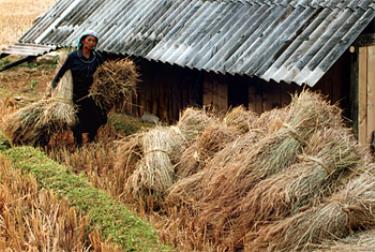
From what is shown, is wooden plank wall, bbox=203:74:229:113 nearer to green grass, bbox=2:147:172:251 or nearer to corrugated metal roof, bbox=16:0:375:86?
corrugated metal roof, bbox=16:0:375:86

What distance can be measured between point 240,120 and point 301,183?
6.07 ft

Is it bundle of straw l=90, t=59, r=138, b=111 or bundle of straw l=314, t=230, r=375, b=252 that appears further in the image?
bundle of straw l=90, t=59, r=138, b=111

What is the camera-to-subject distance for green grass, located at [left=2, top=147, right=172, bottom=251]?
520 cm

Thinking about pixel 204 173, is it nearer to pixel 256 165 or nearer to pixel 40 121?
pixel 256 165

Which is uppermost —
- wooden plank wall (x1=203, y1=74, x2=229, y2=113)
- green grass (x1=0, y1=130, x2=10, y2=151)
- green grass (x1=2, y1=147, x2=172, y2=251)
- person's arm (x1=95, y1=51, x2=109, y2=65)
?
person's arm (x1=95, y1=51, x2=109, y2=65)

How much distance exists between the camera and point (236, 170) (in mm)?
5617

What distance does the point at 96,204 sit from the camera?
5.89 m

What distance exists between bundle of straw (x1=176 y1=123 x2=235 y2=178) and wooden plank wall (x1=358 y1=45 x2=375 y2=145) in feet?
7.58

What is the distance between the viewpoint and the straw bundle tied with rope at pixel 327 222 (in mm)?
4844

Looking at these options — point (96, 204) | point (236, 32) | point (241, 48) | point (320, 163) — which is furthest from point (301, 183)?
point (236, 32)

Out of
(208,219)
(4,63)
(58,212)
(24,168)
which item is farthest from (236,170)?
(4,63)

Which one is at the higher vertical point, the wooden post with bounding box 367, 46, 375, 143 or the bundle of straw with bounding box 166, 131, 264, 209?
the wooden post with bounding box 367, 46, 375, 143

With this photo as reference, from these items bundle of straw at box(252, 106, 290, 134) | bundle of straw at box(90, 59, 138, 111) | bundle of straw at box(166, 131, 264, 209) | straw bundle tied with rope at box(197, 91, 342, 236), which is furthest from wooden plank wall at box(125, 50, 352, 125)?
straw bundle tied with rope at box(197, 91, 342, 236)

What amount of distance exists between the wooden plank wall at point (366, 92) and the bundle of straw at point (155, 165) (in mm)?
2551
